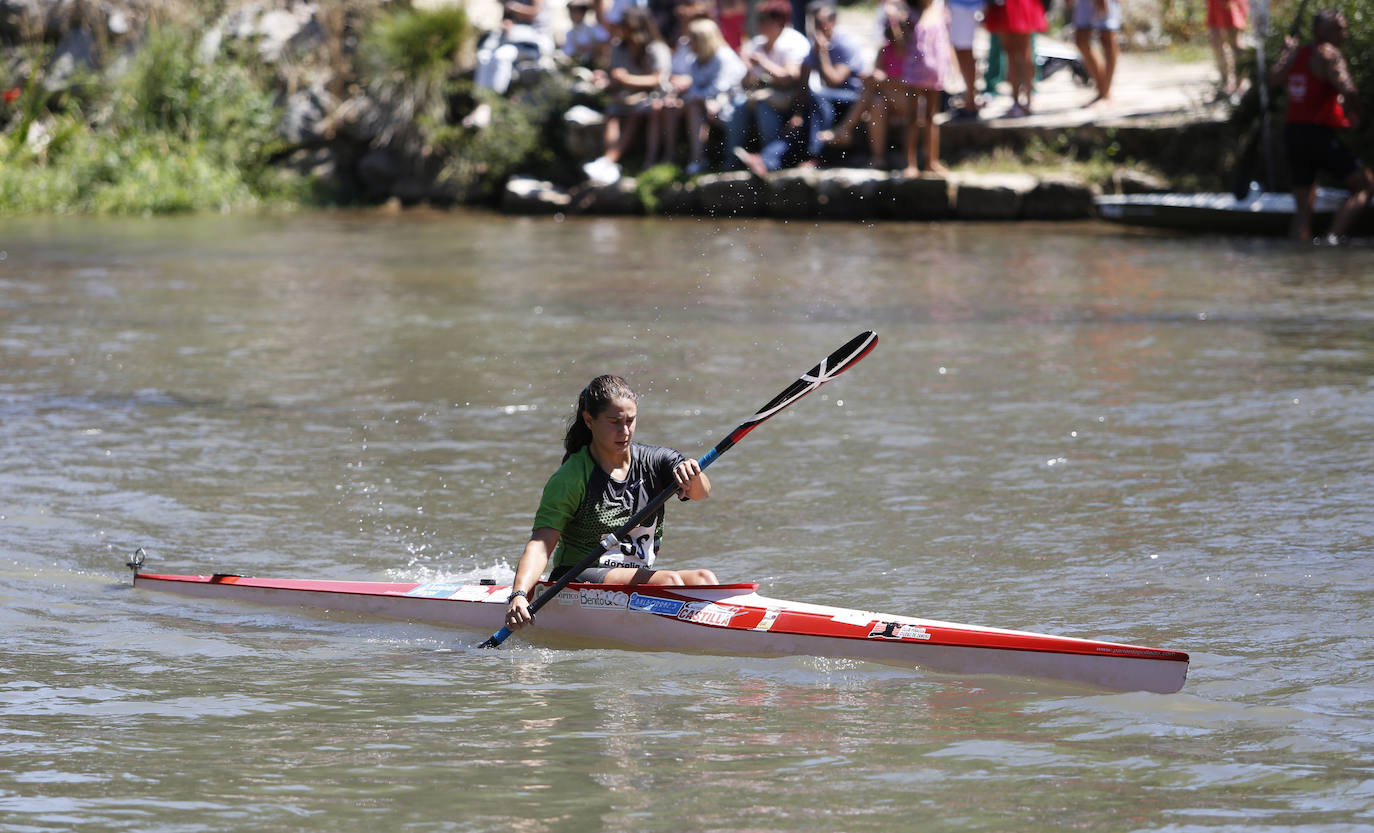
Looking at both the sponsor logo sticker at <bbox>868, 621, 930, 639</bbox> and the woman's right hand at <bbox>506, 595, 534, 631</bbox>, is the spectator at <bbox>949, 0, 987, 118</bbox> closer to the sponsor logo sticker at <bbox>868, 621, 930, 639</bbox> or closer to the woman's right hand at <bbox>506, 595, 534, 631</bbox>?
the sponsor logo sticker at <bbox>868, 621, 930, 639</bbox>

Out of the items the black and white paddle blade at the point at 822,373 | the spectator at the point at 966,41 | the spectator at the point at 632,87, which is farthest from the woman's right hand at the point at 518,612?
the spectator at the point at 632,87

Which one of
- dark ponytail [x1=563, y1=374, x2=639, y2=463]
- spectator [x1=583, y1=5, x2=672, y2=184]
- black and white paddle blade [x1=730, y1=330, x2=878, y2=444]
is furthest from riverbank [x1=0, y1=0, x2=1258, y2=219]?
dark ponytail [x1=563, y1=374, x2=639, y2=463]

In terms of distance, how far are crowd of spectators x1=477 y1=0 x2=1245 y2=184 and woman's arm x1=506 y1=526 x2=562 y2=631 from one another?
1030 cm

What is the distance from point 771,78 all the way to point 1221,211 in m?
4.38

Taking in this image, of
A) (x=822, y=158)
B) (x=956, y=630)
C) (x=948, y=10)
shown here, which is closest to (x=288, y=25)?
(x=822, y=158)

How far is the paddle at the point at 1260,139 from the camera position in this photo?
14617 mm

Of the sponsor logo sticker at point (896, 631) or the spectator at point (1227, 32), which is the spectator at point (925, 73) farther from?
the sponsor logo sticker at point (896, 631)

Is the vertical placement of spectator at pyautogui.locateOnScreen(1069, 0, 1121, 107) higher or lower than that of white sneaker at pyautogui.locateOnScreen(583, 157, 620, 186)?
higher

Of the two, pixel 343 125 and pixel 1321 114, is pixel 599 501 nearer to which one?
pixel 1321 114

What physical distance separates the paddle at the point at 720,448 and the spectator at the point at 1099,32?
10473mm

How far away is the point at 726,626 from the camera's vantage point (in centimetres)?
546

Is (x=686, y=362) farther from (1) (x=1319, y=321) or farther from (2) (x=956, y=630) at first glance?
(2) (x=956, y=630)

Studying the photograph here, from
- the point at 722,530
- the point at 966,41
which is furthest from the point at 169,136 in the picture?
the point at 722,530

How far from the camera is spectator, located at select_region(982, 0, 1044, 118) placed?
606 inches
